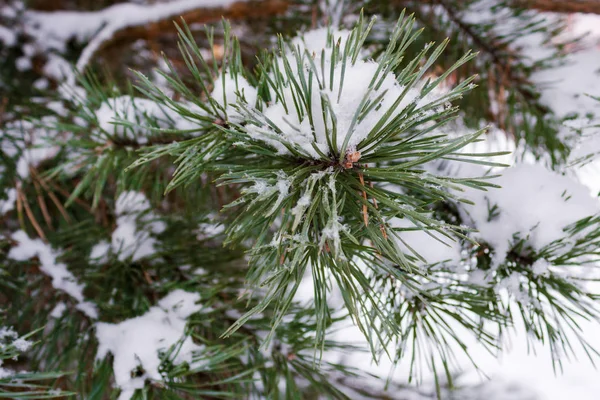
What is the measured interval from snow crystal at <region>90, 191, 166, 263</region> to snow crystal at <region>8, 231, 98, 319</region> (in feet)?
0.15

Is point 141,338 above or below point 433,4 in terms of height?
below

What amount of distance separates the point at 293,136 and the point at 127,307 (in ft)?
1.32

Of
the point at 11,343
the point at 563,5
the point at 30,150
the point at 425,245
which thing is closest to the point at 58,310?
the point at 11,343

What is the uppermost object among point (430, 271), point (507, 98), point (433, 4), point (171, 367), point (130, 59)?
point (130, 59)

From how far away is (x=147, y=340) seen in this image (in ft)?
1.82

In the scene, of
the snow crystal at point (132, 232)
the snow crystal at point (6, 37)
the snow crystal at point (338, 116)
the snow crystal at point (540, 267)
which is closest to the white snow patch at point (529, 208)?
the snow crystal at point (540, 267)

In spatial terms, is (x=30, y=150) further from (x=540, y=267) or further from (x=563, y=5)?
(x=563, y=5)

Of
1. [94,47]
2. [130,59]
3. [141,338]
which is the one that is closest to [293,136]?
[141,338]

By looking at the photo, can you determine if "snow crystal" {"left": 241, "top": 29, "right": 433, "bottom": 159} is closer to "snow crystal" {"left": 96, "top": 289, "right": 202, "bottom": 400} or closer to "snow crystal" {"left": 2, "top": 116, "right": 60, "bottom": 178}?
"snow crystal" {"left": 96, "top": 289, "right": 202, "bottom": 400}

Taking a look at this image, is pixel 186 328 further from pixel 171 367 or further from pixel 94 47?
pixel 94 47

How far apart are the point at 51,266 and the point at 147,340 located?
9.2 inches

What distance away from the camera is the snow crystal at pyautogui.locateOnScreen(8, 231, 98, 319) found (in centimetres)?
66

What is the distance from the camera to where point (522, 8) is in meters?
0.74

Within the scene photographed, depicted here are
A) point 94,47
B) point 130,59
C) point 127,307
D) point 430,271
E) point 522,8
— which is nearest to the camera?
point 430,271
